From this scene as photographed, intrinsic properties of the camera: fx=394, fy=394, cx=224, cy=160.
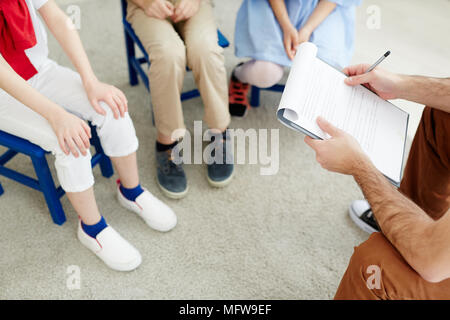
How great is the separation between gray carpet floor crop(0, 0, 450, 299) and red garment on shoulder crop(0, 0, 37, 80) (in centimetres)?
47

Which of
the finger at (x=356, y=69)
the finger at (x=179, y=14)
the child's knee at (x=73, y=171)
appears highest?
the finger at (x=179, y=14)

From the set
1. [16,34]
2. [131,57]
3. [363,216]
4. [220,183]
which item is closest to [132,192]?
[220,183]

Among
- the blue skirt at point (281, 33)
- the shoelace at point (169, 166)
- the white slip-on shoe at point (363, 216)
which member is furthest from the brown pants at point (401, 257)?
the shoelace at point (169, 166)

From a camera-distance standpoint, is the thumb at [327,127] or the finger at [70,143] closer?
the thumb at [327,127]

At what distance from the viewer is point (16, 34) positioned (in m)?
1.05

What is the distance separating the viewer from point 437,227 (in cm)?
75

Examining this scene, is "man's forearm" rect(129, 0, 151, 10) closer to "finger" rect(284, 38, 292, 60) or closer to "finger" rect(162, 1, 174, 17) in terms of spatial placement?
"finger" rect(162, 1, 174, 17)

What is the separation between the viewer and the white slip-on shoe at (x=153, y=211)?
1.30 metres

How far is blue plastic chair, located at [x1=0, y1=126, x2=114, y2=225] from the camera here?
110cm

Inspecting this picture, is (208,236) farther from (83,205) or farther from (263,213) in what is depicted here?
(83,205)

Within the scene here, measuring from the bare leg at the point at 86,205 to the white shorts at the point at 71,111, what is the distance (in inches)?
1.1

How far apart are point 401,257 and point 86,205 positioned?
0.84 m

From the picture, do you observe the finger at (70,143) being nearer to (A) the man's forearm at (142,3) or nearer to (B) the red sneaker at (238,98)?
(A) the man's forearm at (142,3)

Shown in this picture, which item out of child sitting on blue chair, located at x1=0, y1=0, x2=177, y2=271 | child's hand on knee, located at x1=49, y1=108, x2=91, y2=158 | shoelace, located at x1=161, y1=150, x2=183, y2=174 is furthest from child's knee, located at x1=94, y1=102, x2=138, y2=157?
shoelace, located at x1=161, y1=150, x2=183, y2=174
